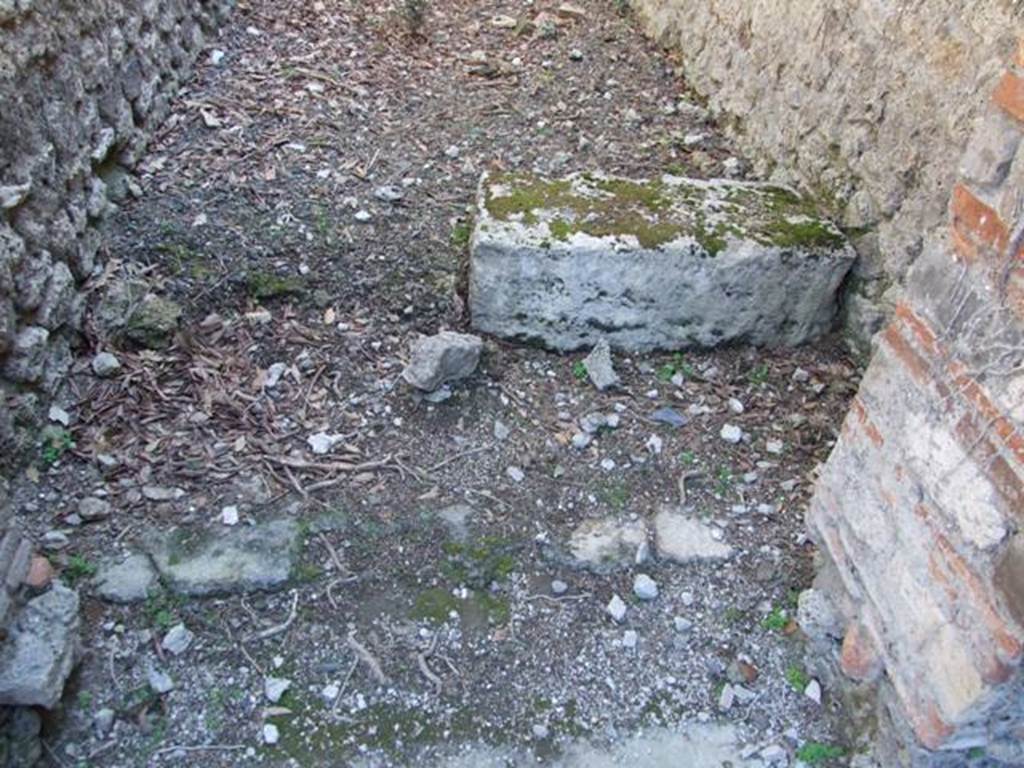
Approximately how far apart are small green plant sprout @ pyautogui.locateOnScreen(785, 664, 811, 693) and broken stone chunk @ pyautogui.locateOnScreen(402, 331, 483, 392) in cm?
138

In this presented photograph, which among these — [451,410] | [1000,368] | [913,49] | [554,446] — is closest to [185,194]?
[451,410]

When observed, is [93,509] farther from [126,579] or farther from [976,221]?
[976,221]

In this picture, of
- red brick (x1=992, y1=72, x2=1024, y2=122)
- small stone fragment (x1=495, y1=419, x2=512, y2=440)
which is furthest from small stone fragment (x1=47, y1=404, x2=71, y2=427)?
red brick (x1=992, y1=72, x2=1024, y2=122)

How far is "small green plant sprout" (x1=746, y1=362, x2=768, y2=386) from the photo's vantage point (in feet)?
9.87

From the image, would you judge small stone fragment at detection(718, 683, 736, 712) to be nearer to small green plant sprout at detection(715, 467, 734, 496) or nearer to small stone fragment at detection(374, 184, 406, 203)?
small green plant sprout at detection(715, 467, 734, 496)

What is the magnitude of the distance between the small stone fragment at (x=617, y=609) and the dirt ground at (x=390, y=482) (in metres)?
0.03

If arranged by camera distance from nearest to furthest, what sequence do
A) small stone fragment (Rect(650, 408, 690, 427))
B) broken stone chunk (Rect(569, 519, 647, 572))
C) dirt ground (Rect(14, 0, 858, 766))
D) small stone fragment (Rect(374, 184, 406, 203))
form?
dirt ground (Rect(14, 0, 858, 766))
broken stone chunk (Rect(569, 519, 647, 572))
small stone fragment (Rect(650, 408, 690, 427))
small stone fragment (Rect(374, 184, 406, 203))

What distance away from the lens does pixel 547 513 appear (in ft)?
8.44

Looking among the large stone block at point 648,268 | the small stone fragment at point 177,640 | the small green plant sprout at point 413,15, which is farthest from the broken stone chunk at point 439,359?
the small green plant sprout at point 413,15

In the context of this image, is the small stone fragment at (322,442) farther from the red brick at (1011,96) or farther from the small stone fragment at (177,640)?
the red brick at (1011,96)

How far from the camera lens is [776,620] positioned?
7.72ft

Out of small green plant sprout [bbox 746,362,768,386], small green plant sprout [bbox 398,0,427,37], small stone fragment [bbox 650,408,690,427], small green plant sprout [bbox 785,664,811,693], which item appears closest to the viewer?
small green plant sprout [bbox 785,664,811,693]

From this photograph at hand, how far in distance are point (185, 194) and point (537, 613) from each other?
2286mm

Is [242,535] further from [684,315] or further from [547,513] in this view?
[684,315]
